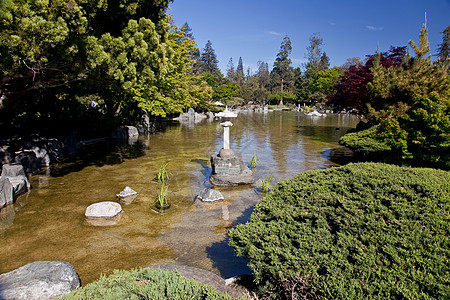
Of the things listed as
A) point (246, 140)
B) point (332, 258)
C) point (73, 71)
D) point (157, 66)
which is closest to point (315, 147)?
point (246, 140)

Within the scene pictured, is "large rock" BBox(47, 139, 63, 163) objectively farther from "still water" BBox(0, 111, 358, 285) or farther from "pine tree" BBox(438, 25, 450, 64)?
"pine tree" BBox(438, 25, 450, 64)

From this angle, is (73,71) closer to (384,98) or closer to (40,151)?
(40,151)

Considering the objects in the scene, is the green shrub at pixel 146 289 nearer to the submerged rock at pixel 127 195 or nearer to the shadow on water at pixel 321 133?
the submerged rock at pixel 127 195

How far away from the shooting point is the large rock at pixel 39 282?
2.70m

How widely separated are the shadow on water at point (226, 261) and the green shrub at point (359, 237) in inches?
40.2

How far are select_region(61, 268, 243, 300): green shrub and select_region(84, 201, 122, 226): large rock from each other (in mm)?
3232

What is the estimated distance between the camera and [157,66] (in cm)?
752

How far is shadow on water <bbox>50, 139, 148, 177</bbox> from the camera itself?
905 centimetres

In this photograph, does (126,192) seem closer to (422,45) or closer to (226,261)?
(226,261)

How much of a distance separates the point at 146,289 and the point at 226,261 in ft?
7.00

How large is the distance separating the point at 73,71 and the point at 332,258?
6871 mm

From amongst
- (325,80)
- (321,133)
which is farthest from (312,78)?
(321,133)

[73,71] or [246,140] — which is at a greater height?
[73,71]

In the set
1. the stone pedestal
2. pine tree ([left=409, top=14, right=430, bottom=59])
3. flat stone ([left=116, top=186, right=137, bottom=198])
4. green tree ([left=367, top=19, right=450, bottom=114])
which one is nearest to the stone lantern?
the stone pedestal
